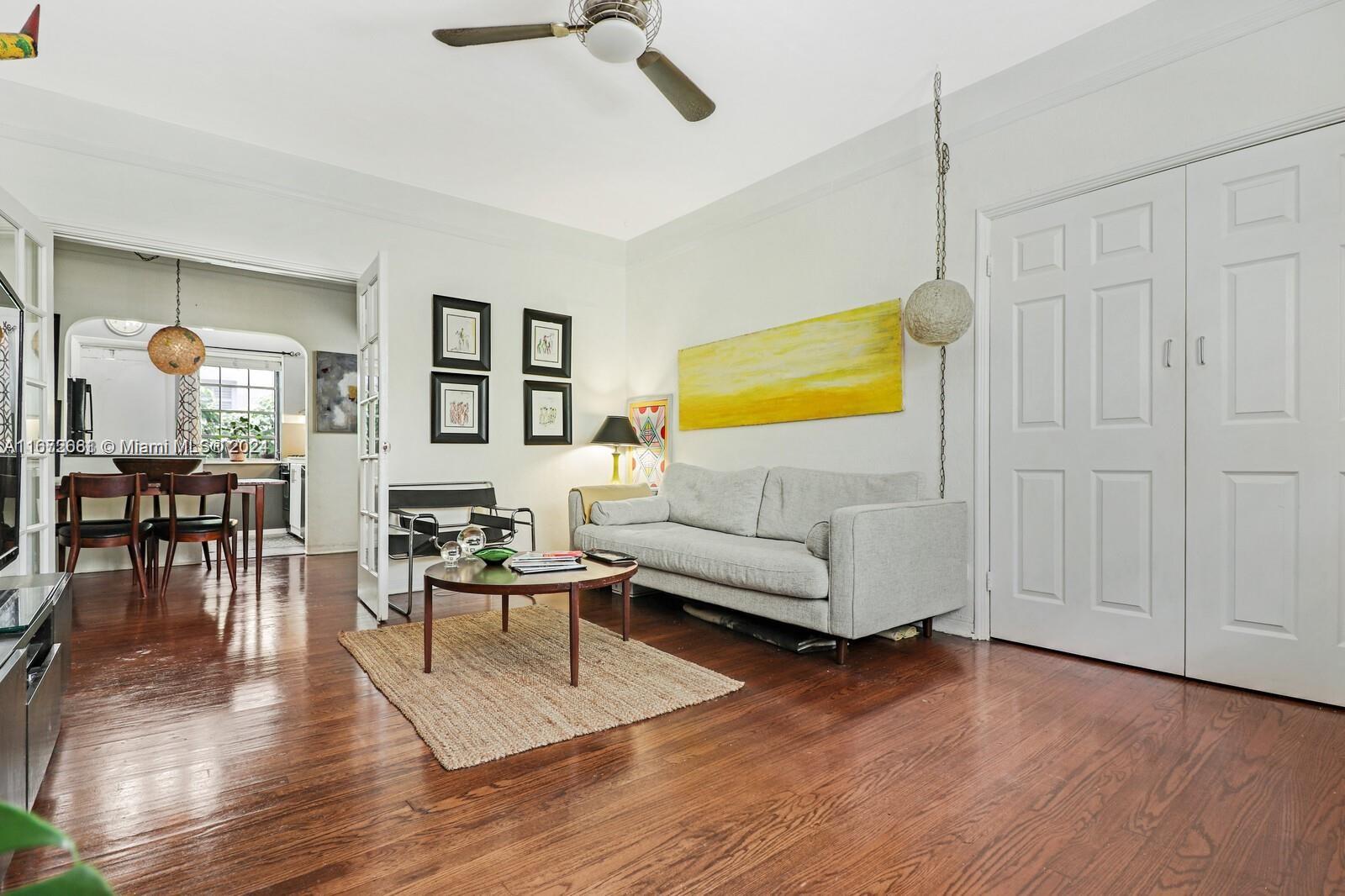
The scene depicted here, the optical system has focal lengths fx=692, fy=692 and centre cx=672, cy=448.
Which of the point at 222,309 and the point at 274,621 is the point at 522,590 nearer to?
the point at 274,621

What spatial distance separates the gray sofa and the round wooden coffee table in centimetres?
63

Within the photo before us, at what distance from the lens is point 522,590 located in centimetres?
257

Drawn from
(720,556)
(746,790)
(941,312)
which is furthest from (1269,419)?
(746,790)

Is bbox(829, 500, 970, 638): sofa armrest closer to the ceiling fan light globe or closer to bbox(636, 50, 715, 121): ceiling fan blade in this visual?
bbox(636, 50, 715, 121): ceiling fan blade

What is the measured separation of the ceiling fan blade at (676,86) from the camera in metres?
2.59

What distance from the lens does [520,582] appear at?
8.55 feet

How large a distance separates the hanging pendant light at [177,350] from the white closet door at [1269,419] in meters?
6.46

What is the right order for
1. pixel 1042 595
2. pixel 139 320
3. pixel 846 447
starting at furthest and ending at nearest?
1. pixel 139 320
2. pixel 846 447
3. pixel 1042 595

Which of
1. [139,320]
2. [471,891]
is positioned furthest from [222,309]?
[471,891]

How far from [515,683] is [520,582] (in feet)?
1.29

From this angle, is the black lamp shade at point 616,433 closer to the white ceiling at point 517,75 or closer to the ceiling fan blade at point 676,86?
the white ceiling at point 517,75

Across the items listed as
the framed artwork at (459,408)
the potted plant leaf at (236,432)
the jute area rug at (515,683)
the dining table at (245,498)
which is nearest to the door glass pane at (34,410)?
the dining table at (245,498)

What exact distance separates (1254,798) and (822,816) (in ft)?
3.75

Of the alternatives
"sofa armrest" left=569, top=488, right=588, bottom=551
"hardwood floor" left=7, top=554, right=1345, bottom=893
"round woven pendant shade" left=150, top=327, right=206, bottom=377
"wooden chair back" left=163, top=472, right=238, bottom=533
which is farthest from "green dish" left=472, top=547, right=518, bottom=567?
"round woven pendant shade" left=150, top=327, right=206, bottom=377
